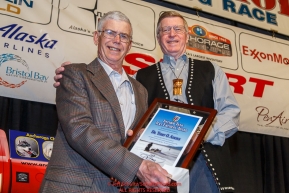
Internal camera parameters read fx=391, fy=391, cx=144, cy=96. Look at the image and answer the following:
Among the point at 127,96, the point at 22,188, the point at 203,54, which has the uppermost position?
the point at 203,54

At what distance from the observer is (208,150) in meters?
1.77

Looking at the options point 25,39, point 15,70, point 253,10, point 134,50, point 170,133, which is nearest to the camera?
point 170,133

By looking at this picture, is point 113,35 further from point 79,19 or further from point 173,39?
point 79,19

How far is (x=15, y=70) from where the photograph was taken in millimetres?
2623

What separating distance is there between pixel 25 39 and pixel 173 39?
121 cm

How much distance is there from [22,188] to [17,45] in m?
1.07

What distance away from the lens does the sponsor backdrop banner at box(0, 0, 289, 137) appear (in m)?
2.68

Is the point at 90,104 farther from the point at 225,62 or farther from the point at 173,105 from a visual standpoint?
the point at 225,62

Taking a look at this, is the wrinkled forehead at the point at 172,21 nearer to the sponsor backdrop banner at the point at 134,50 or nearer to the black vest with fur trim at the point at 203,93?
the black vest with fur trim at the point at 203,93

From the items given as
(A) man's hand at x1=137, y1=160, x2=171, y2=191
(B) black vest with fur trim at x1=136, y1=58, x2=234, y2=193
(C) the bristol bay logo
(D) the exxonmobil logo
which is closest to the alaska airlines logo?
(B) black vest with fur trim at x1=136, y1=58, x2=234, y2=193

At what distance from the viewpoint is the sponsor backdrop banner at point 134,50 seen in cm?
268

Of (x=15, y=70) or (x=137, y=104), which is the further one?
(x=15, y=70)

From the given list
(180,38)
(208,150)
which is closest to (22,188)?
(208,150)

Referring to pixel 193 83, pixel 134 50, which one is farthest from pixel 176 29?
pixel 134 50
